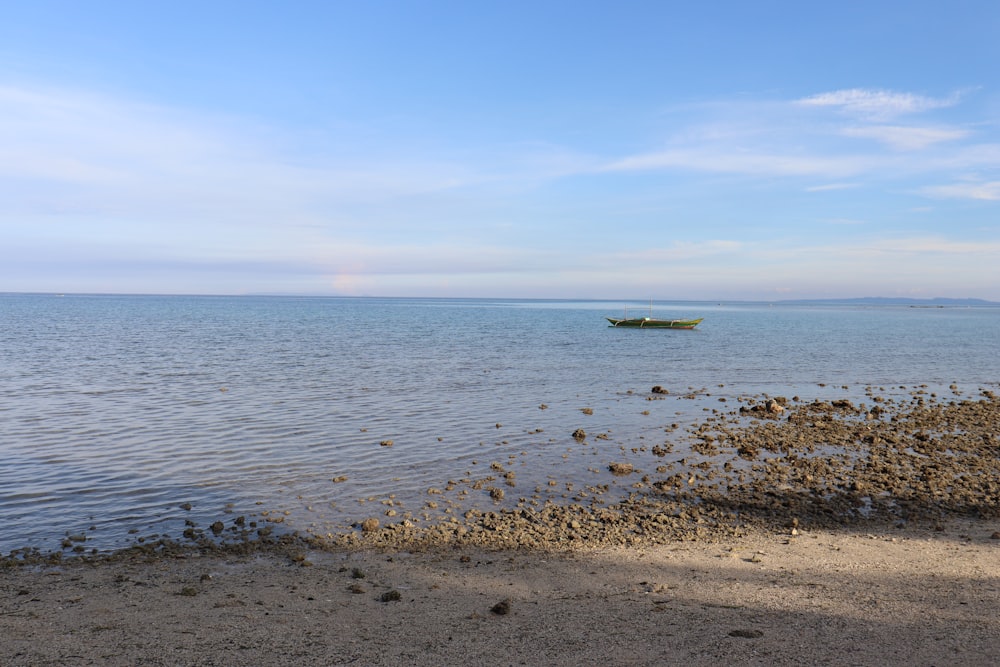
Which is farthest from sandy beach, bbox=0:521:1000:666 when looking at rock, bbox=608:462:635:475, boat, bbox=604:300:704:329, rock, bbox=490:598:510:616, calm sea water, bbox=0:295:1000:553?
boat, bbox=604:300:704:329

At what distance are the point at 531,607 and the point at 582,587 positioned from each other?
118cm

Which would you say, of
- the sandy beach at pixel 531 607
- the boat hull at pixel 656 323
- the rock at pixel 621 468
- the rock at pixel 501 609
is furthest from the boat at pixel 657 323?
the rock at pixel 501 609

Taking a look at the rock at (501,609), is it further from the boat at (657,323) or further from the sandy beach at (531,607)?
the boat at (657,323)

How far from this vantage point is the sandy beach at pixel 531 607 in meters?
8.00

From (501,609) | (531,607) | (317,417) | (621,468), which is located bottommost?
(317,417)

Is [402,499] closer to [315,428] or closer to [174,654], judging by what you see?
[174,654]

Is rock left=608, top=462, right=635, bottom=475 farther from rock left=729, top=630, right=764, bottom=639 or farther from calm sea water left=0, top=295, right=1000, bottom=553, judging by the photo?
rock left=729, top=630, right=764, bottom=639

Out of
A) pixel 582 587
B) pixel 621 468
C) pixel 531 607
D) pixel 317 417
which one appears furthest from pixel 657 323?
pixel 531 607

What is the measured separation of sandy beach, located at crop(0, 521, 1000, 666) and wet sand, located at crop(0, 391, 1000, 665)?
1.4 inches

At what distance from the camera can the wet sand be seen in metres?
8.12

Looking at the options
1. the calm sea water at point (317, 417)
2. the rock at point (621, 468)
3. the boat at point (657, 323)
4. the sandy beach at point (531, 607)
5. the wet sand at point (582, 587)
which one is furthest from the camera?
the boat at point (657, 323)

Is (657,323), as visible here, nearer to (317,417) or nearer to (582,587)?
(317,417)

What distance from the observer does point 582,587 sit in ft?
34.0

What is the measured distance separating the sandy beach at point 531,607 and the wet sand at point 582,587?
37 millimetres
